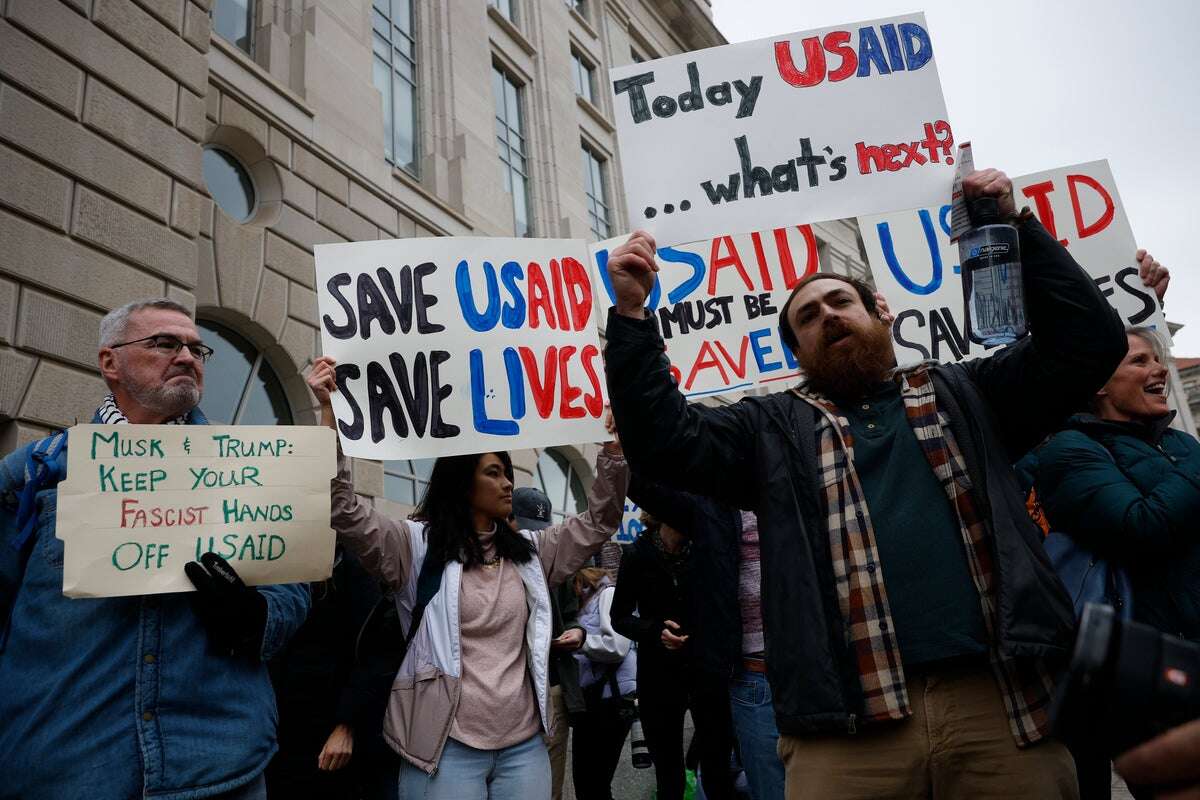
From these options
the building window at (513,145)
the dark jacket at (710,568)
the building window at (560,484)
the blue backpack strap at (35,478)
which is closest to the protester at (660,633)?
the dark jacket at (710,568)

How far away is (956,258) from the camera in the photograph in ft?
15.4

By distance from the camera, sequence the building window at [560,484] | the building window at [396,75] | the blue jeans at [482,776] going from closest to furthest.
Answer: the blue jeans at [482,776], the building window at [396,75], the building window at [560,484]

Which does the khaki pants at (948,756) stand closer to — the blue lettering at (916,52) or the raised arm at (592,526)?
the raised arm at (592,526)

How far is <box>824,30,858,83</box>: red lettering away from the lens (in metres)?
3.44

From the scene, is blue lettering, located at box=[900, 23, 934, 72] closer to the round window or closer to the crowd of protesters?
the crowd of protesters

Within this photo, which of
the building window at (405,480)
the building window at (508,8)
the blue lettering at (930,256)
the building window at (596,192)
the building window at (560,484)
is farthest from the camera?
the building window at (596,192)

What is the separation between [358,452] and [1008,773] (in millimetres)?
2463

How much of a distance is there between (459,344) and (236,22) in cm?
698

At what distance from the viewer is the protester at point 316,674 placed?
11.4ft

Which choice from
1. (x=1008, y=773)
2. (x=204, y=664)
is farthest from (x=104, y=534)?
(x=1008, y=773)

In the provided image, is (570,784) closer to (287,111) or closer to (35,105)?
(35,105)

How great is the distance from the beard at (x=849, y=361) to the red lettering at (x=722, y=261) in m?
2.34

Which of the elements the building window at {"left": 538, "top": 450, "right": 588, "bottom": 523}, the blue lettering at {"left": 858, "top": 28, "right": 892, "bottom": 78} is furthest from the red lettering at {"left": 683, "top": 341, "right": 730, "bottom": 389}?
the building window at {"left": 538, "top": 450, "right": 588, "bottom": 523}

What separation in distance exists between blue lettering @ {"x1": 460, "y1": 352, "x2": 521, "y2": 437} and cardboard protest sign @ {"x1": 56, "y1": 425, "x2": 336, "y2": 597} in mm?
953
